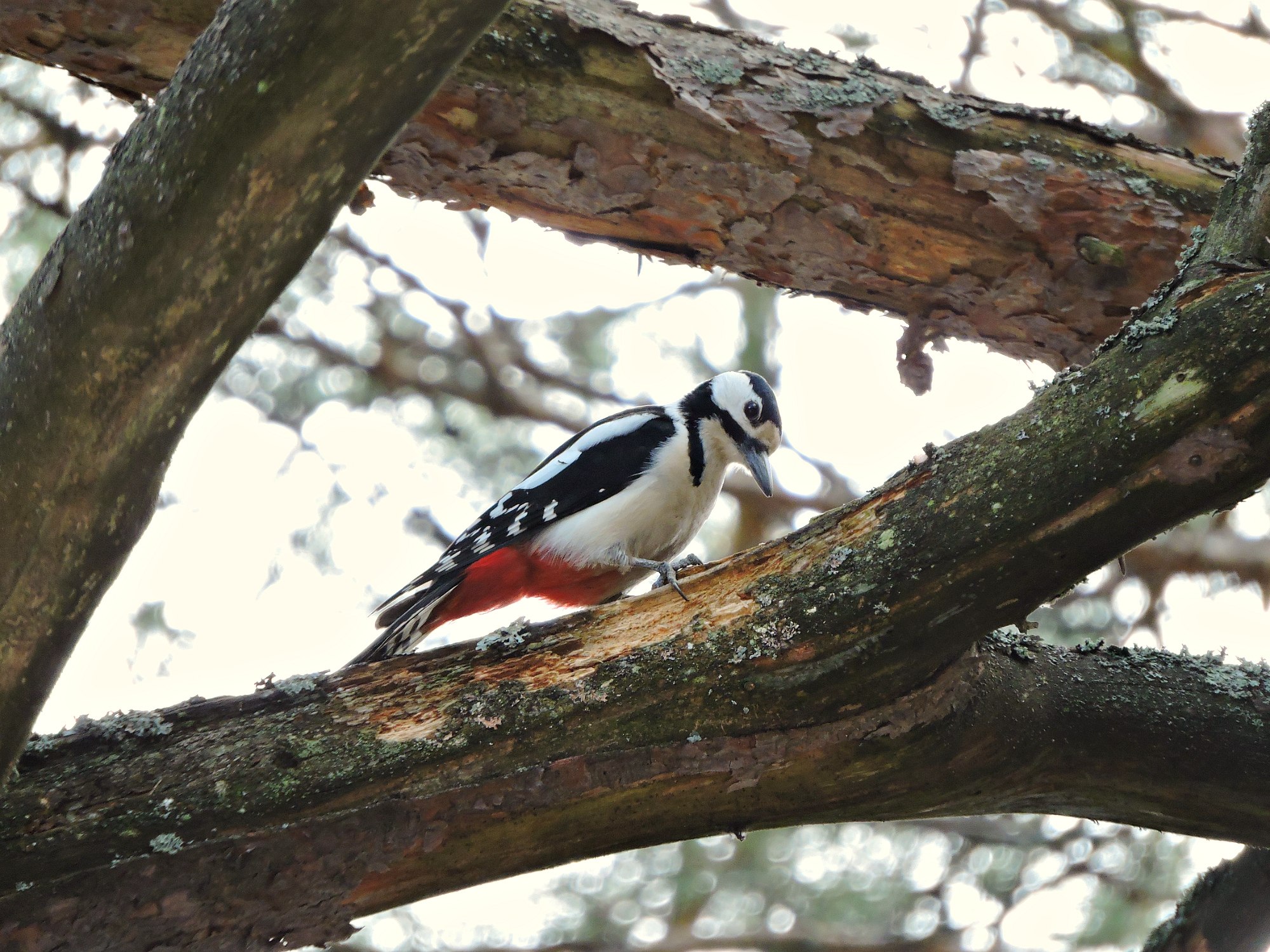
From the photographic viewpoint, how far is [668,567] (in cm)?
272

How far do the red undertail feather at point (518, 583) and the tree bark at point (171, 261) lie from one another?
5.28ft

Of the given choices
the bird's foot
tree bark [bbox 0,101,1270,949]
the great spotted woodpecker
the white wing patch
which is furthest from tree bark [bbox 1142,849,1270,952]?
the white wing patch

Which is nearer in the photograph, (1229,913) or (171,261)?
(171,261)

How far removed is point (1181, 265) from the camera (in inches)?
85.7

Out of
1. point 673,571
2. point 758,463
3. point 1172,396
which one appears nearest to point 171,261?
point 673,571

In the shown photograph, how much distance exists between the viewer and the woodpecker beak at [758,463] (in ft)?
12.1

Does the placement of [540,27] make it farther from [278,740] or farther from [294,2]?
[278,740]

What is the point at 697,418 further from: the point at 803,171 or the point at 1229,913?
the point at 1229,913

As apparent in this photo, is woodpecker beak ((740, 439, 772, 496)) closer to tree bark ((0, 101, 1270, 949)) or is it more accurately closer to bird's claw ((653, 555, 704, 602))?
bird's claw ((653, 555, 704, 602))

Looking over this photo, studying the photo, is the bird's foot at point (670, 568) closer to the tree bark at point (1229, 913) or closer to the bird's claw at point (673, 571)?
the bird's claw at point (673, 571)

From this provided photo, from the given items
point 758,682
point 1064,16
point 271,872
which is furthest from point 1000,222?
point 1064,16

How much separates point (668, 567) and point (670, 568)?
0.02 meters

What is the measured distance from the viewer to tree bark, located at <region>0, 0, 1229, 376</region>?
2.86m

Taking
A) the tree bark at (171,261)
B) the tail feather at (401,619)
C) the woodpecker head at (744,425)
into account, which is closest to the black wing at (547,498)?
the tail feather at (401,619)
